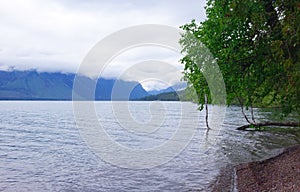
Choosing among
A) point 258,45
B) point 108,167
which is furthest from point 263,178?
point 108,167

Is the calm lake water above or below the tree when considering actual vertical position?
below

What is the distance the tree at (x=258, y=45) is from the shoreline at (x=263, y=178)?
3835 millimetres

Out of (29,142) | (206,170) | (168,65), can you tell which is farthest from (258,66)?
(29,142)

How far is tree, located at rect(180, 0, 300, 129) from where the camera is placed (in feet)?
46.1

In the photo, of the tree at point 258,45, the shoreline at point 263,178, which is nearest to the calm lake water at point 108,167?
the shoreline at point 263,178

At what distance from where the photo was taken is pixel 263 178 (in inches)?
597

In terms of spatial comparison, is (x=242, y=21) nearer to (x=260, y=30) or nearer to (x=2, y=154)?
(x=260, y=30)

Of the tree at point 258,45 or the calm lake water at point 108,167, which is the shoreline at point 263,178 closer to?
the calm lake water at point 108,167

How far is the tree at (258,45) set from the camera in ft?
46.1

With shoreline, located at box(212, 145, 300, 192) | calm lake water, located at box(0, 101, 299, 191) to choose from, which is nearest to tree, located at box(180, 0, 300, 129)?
shoreline, located at box(212, 145, 300, 192)

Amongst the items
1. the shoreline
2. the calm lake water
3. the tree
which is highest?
the tree

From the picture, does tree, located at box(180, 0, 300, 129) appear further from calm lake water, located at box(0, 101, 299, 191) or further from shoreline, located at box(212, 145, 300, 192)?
calm lake water, located at box(0, 101, 299, 191)

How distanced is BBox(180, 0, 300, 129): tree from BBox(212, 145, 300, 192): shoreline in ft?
12.6

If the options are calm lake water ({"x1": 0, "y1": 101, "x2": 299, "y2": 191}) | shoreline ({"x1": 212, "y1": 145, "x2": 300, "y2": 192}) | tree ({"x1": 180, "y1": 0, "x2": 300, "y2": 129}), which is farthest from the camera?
calm lake water ({"x1": 0, "y1": 101, "x2": 299, "y2": 191})
